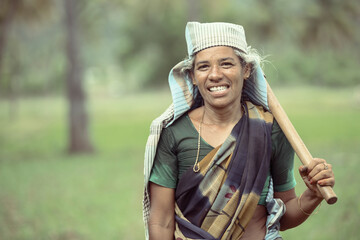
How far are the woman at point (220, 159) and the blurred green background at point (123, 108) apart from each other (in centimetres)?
40

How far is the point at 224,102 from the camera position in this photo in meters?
2.64

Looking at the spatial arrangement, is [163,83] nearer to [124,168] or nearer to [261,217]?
[124,168]

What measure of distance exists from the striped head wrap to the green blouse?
1.33ft

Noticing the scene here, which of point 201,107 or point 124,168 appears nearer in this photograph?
point 201,107

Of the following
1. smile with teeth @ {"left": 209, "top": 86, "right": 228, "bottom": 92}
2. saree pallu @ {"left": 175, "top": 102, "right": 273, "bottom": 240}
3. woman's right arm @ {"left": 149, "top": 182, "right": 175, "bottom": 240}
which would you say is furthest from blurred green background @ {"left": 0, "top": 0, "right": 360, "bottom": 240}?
woman's right arm @ {"left": 149, "top": 182, "right": 175, "bottom": 240}

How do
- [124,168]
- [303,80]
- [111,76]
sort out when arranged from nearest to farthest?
[124,168]
[303,80]
[111,76]

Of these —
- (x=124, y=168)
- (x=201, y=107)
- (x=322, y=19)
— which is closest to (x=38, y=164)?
(x=124, y=168)

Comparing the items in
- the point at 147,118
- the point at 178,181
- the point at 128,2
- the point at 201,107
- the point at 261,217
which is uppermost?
the point at 128,2

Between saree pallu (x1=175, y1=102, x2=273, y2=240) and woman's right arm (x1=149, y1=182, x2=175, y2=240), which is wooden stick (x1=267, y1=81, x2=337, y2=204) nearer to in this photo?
saree pallu (x1=175, y1=102, x2=273, y2=240)

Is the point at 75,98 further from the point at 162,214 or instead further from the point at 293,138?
the point at 293,138

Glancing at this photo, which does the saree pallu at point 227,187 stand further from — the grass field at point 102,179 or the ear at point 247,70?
the grass field at point 102,179

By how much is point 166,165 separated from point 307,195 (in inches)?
29.2

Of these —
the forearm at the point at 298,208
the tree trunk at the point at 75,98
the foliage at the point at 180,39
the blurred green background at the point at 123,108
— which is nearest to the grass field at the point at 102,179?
the blurred green background at the point at 123,108

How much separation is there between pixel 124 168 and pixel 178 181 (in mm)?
8900
